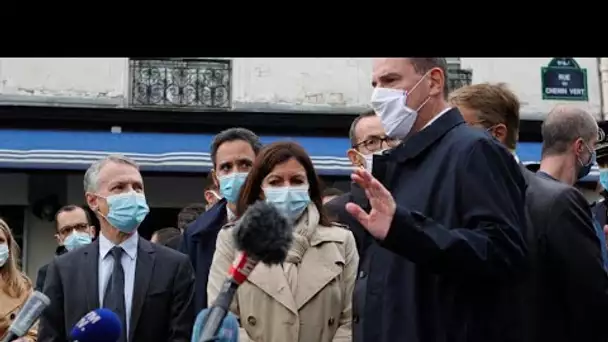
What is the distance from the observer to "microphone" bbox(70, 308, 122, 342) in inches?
147

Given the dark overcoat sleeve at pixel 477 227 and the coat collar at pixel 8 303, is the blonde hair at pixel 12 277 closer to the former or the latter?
the coat collar at pixel 8 303

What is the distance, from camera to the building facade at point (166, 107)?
16.3 metres

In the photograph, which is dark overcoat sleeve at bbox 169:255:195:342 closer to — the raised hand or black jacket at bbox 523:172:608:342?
black jacket at bbox 523:172:608:342

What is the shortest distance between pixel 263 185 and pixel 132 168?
39.4 inches

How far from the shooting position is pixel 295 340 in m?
4.75

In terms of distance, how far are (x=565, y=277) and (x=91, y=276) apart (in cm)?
245

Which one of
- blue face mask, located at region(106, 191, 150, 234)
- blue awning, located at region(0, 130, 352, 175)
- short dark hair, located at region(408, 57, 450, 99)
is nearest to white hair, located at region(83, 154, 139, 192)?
blue face mask, located at region(106, 191, 150, 234)

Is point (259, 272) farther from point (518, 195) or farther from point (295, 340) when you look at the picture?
point (518, 195)

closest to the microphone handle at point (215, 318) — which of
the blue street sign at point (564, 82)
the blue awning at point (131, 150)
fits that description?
the blue awning at point (131, 150)

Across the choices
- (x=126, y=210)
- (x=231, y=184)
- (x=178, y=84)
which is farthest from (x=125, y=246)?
(x=178, y=84)

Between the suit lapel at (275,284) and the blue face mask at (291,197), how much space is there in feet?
1.17

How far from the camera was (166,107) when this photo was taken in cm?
1670

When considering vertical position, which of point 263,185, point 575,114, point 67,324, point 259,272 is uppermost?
point 575,114
